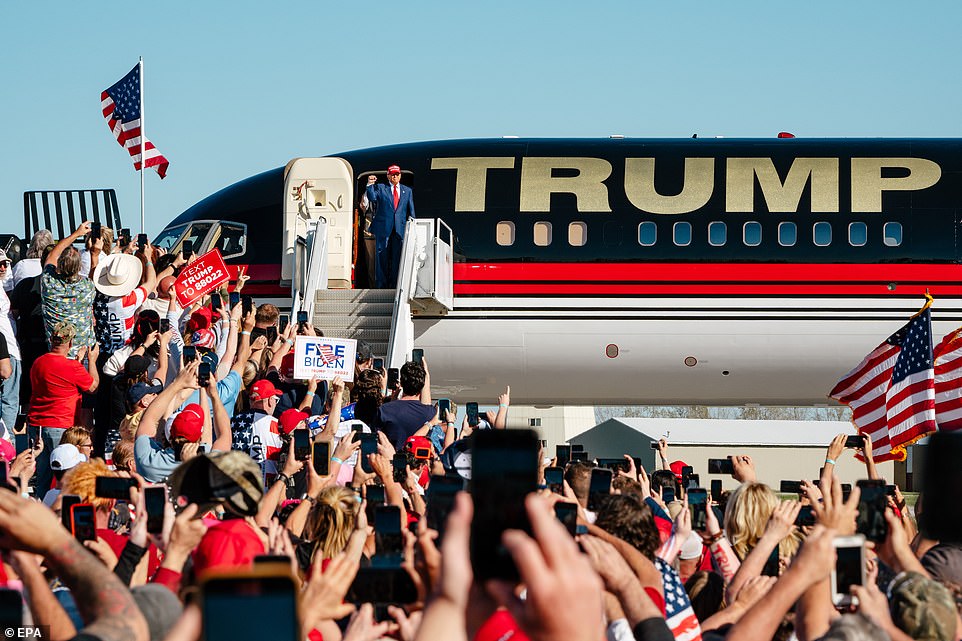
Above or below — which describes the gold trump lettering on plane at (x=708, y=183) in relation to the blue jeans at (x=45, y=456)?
above

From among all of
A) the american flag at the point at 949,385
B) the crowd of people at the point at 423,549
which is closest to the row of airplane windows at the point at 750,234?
the american flag at the point at 949,385

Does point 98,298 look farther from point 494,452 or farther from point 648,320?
point 494,452

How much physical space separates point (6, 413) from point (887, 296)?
1151 centimetres

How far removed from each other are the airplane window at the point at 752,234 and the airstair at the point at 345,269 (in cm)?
A: 398

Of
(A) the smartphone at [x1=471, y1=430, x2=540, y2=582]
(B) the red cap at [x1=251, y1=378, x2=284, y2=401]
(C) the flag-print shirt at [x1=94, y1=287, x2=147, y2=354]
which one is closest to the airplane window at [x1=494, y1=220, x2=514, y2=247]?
(C) the flag-print shirt at [x1=94, y1=287, x2=147, y2=354]

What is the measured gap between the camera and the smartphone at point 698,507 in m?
5.40

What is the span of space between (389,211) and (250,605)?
15.1 meters

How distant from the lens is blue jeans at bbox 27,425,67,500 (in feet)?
32.2

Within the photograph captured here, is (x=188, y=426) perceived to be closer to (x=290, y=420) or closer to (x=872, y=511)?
(x=290, y=420)

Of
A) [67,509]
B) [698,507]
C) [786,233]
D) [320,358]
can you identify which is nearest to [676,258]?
[786,233]

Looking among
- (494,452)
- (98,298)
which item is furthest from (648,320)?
(494,452)

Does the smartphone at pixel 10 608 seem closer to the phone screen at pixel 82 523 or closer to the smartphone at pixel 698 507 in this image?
the phone screen at pixel 82 523

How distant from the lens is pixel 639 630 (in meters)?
3.61

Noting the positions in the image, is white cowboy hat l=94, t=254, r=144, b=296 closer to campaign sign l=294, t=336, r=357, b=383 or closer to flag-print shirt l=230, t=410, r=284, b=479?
campaign sign l=294, t=336, r=357, b=383
